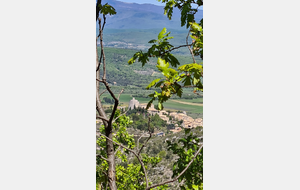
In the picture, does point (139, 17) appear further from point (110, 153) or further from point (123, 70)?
point (110, 153)

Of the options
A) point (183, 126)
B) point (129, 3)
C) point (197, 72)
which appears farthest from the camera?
point (129, 3)

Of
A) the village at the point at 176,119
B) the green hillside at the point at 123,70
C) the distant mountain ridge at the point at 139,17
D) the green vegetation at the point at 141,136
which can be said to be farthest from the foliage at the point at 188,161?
the distant mountain ridge at the point at 139,17

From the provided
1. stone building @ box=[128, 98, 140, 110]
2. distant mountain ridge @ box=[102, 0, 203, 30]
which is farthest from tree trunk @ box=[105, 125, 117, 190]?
distant mountain ridge @ box=[102, 0, 203, 30]

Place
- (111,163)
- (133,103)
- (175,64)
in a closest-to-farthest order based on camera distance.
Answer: (175,64), (111,163), (133,103)

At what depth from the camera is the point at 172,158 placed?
2.24m

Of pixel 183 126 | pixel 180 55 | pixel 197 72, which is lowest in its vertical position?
pixel 183 126

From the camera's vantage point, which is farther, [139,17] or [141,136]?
[139,17]

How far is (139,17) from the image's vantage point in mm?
2467

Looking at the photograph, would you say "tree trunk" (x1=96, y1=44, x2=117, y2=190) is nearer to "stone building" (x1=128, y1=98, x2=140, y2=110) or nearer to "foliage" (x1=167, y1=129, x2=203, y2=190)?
"stone building" (x1=128, y1=98, x2=140, y2=110)

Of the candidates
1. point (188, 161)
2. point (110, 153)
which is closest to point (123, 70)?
point (110, 153)

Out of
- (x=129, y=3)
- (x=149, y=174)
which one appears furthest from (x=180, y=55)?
(x=149, y=174)

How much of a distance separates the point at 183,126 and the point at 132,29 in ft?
3.27
